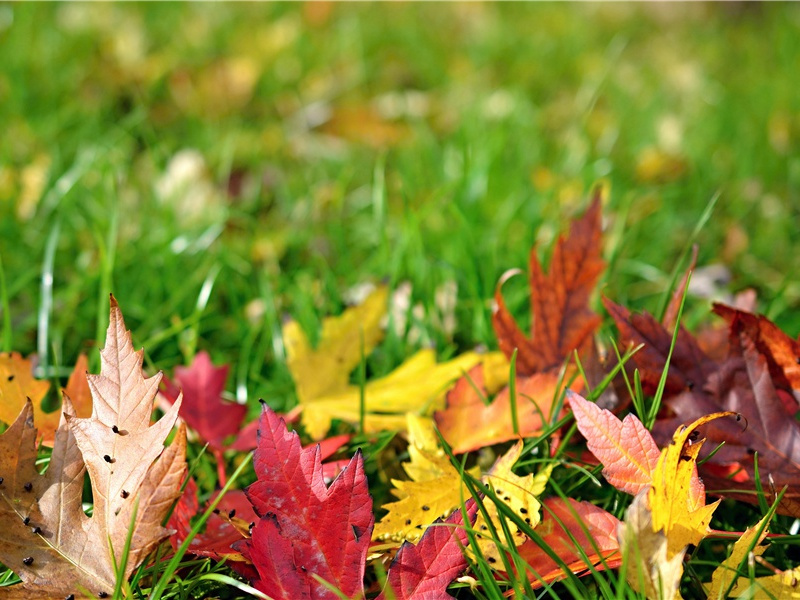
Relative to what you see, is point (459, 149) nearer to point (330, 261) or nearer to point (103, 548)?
point (330, 261)

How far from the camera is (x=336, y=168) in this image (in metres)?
2.01

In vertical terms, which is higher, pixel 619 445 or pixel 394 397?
pixel 619 445

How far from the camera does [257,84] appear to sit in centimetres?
240

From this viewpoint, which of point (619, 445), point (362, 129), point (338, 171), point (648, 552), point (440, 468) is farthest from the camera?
point (362, 129)

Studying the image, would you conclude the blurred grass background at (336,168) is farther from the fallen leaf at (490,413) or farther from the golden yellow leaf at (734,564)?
the golden yellow leaf at (734,564)

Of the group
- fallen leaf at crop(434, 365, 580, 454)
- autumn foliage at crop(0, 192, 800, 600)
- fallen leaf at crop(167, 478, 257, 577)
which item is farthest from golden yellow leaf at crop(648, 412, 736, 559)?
fallen leaf at crop(167, 478, 257, 577)

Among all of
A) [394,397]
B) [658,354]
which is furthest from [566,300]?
[394,397]

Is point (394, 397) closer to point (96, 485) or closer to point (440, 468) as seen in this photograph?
point (440, 468)

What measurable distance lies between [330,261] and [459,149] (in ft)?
1.90

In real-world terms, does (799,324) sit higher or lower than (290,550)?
lower

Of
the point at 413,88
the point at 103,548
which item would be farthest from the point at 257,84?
the point at 103,548

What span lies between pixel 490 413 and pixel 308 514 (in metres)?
0.32

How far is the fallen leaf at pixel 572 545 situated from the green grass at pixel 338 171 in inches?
1.3

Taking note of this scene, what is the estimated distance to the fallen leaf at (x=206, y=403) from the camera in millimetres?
948
